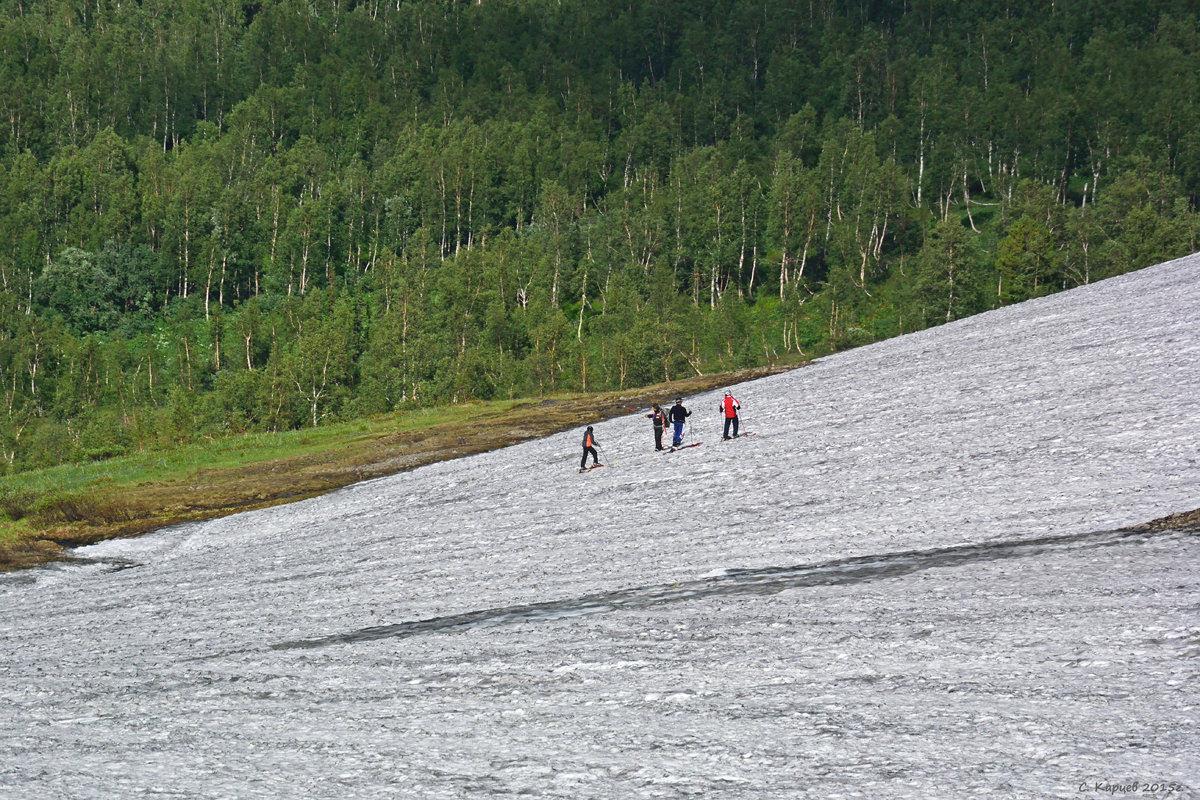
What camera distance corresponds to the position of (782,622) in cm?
2153

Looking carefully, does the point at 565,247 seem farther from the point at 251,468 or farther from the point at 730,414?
the point at 730,414

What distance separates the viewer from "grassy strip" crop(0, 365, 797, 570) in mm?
48844

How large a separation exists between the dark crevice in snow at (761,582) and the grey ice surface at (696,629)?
117 mm

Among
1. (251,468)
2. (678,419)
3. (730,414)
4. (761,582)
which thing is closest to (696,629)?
(761,582)

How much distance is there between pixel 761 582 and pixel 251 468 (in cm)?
4477

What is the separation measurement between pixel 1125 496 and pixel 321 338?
116m

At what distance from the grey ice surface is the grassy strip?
574 cm

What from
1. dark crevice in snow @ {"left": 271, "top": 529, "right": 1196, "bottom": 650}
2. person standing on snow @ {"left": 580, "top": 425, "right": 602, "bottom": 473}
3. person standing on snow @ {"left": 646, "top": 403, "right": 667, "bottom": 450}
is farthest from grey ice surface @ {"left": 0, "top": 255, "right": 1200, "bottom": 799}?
person standing on snow @ {"left": 580, "top": 425, "right": 602, "bottom": 473}

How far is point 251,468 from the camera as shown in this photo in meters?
62.8

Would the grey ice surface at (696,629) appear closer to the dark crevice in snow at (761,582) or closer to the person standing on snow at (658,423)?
the dark crevice in snow at (761,582)

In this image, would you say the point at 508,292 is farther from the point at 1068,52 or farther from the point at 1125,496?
the point at 1125,496

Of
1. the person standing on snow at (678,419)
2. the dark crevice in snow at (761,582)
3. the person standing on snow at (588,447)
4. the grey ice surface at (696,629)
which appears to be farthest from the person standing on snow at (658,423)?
the dark crevice in snow at (761,582)

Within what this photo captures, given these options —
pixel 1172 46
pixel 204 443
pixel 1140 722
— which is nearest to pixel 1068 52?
pixel 1172 46

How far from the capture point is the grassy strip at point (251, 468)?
48.8m
